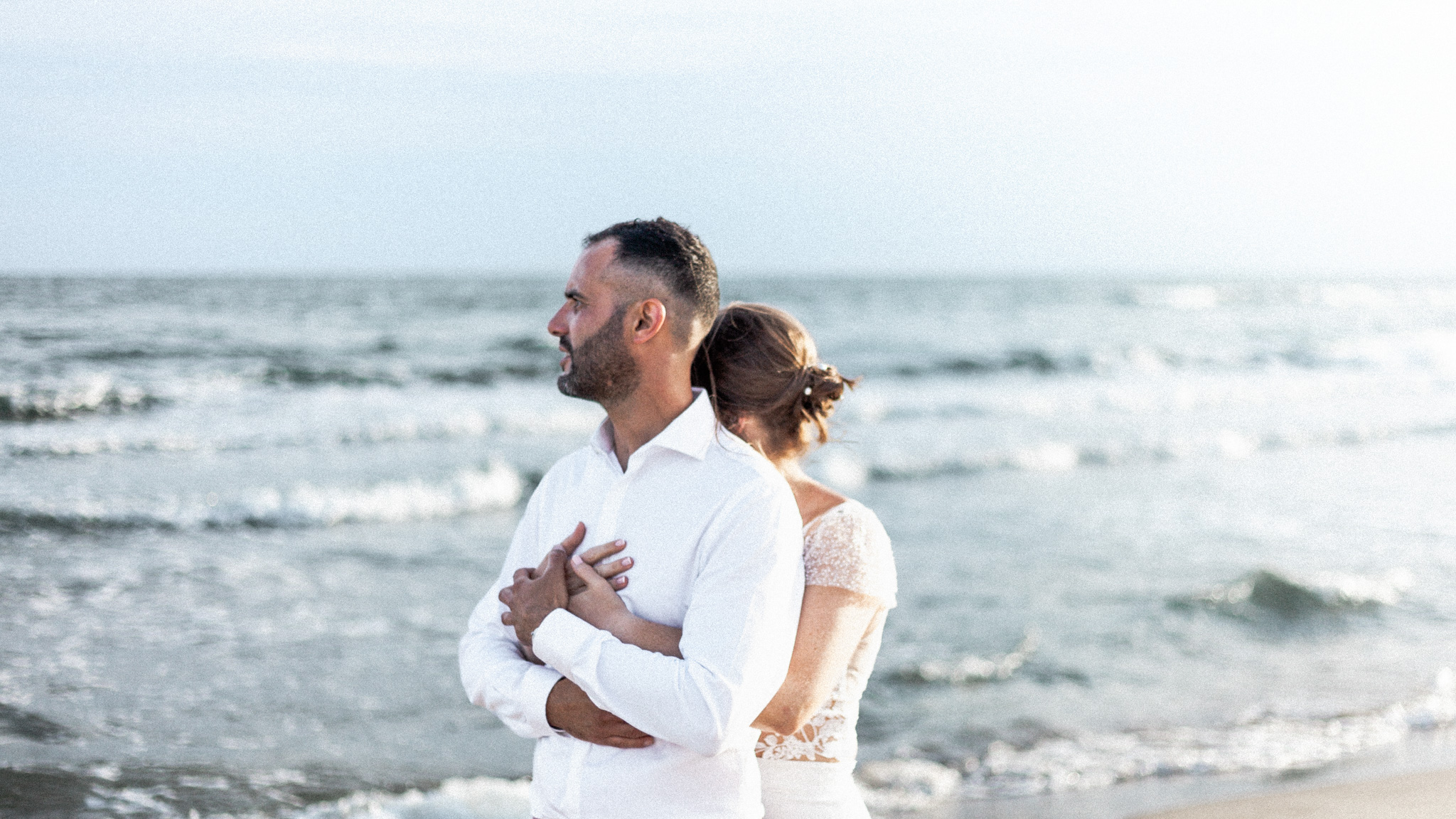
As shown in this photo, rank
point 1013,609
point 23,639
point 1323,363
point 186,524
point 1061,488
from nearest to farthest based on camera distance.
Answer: point 23,639
point 1013,609
point 186,524
point 1061,488
point 1323,363

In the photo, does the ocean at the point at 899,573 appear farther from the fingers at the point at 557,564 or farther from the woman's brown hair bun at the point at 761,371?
the fingers at the point at 557,564

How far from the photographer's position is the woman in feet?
8.01

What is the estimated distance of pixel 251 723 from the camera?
17.9 ft

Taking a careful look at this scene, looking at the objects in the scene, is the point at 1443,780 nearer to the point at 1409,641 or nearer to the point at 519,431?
the point at 1409,641

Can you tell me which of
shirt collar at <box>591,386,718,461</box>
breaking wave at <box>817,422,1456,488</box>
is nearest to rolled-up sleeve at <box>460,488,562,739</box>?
shirt collar at <box>591,386,718,461</box>

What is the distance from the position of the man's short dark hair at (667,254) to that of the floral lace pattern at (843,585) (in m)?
0.58

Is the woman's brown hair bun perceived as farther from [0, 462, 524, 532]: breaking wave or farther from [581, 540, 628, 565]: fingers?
[0, 462, 524, 532]: breaking wave

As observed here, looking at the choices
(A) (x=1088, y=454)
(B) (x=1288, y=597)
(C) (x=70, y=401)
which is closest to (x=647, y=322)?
(B) (x=1288, y=597)

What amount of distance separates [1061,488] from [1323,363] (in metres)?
17.8

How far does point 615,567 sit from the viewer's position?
211 cm

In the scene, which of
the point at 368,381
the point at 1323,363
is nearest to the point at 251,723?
the point at 368,381

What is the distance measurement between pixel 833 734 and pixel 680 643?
0.79m

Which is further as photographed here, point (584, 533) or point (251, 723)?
point (251, 723)

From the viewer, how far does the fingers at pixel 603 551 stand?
212 centimetres
